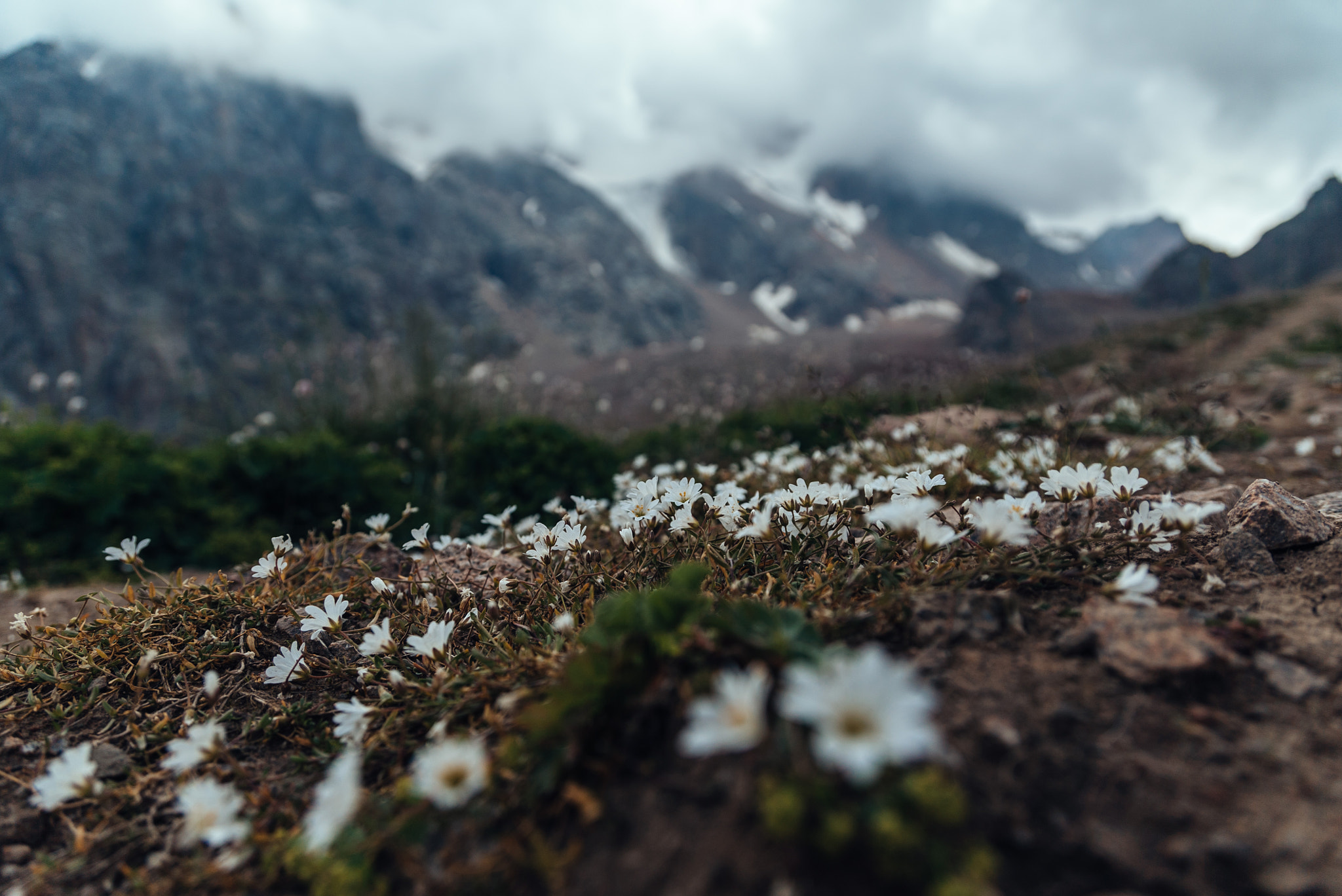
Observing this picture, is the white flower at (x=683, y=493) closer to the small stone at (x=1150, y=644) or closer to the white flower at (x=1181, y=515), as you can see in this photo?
the small stone at (x=1150, y=644)

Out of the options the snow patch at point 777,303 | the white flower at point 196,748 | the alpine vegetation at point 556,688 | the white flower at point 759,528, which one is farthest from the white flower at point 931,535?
the snow patch at point 777,303

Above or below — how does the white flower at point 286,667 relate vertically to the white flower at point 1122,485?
below

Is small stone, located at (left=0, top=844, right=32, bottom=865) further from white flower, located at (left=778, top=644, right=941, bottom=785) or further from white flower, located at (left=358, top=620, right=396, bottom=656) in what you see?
white flower, located at (left=778, top=644, right=941, bottom=785)

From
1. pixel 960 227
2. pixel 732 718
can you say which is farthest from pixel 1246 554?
pixel 960 227

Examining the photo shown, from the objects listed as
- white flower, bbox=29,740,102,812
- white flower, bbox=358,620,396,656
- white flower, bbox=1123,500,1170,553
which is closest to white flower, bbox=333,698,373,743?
white flower, bbox=358,620,396,656

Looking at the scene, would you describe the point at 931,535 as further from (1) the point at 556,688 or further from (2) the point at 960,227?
(2) the point at 960,227

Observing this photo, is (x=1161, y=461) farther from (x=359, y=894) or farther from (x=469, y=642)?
(x=359, y=894)
